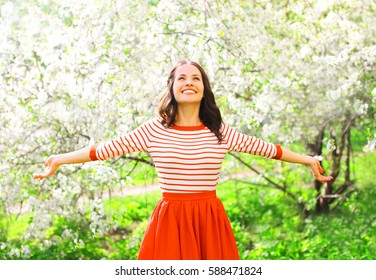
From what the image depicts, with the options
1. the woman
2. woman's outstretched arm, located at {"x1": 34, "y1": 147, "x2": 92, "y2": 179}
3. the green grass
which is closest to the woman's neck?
the woman

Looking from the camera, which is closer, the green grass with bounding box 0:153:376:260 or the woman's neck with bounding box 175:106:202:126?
the woman's neck with bounding box 175:106:202:126

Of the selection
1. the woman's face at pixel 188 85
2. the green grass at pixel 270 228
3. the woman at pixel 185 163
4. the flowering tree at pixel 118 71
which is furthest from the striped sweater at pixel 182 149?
the green grass at pixel 270 228

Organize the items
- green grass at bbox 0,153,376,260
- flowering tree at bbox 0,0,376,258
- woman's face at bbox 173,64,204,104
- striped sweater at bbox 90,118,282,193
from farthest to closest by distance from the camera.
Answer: green grass at bbox 0,153,376,260
flowering tree at bbox 0,0,376,258
woman's face at bbox 173,64,204,104
striped sweater at bbox 90,118,282,193

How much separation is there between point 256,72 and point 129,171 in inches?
63.9

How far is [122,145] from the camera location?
9.59 ft

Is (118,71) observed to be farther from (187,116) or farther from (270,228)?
(270,228)

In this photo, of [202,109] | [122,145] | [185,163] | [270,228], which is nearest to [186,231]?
→ [185,163]

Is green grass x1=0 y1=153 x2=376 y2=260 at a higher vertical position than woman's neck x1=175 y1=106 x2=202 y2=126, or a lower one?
lower

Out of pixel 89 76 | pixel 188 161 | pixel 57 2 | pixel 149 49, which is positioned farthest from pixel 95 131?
pixel 188 161

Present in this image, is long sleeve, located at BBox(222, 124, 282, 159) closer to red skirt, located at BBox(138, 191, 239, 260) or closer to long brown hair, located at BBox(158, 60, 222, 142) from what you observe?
long brown hair, located at BBox(158, 60, 222, 142)

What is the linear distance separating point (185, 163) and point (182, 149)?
7 centimetres

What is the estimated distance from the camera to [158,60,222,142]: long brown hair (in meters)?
2.97

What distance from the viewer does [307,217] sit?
766 centimetres

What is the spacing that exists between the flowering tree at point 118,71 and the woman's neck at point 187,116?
1.54m
